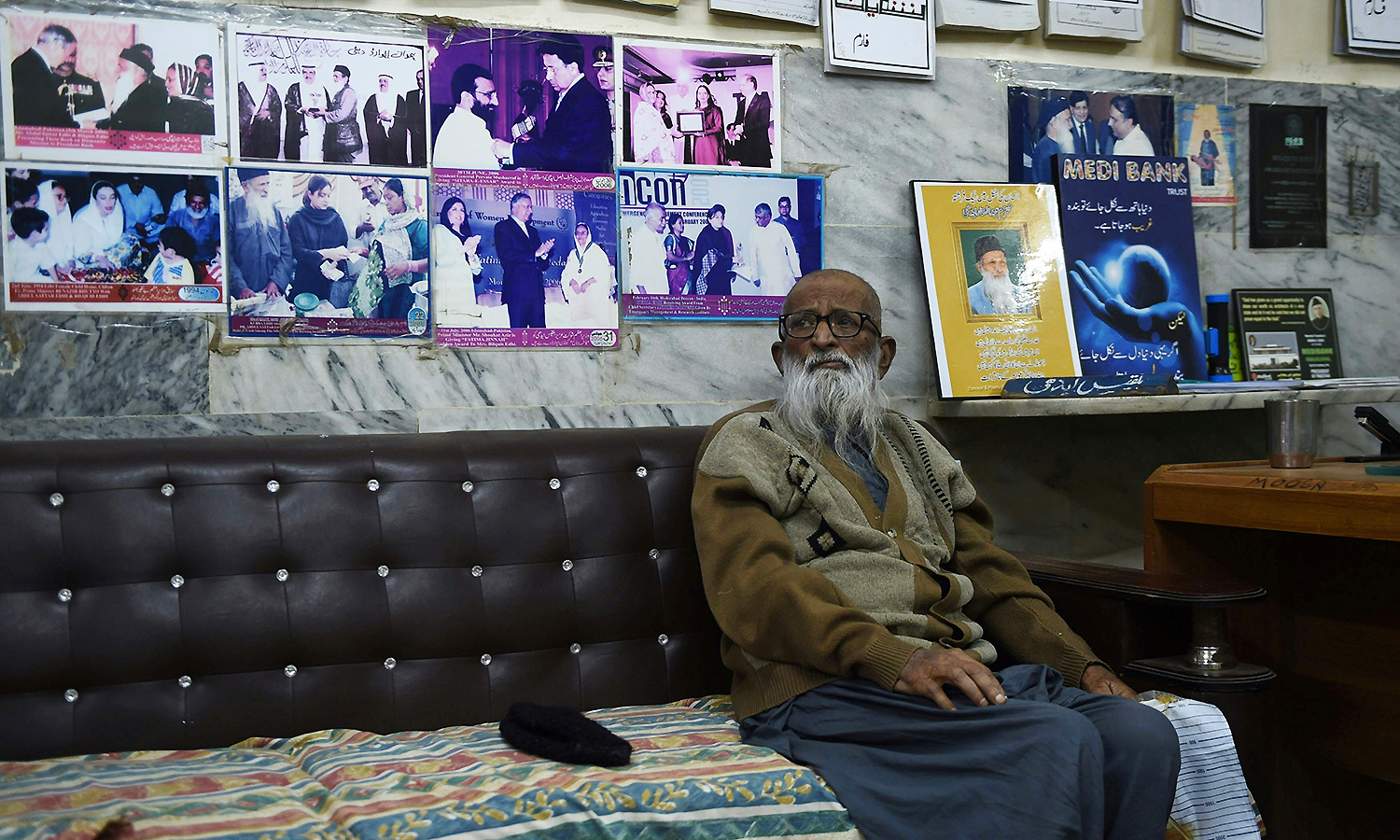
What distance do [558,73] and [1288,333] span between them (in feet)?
7.48

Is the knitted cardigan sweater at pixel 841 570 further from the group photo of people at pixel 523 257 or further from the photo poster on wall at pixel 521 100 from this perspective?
the photo poster on wall at pixel 521 100

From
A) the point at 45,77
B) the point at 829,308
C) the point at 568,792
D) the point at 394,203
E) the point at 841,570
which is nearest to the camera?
the point at 568,792

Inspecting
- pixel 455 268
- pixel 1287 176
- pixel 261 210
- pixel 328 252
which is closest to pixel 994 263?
pixel 1287 176

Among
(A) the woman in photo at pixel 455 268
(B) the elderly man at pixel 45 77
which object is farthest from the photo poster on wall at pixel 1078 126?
(B) the elderly man at pixel 45 77

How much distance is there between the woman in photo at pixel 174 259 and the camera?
231cm

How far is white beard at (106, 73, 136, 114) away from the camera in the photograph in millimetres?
2273

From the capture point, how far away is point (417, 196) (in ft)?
8.18

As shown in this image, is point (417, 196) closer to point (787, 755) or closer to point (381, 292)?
point (381, 292)

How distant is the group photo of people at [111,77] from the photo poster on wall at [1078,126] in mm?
2088

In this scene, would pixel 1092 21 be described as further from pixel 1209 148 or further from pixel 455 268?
pixel 455 268

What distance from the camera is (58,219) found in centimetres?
225

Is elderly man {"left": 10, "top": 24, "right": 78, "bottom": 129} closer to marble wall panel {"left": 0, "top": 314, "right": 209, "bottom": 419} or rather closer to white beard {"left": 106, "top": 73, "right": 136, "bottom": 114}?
white beard {"left": 106, "top": 73, "right": 136, "bottom": 114}

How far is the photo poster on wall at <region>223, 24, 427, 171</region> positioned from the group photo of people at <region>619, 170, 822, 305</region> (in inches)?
21.4

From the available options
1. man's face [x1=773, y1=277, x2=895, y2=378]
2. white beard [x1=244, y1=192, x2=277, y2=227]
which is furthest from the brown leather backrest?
white beard [x1=244, y1=192, x2=277, y2=227]
